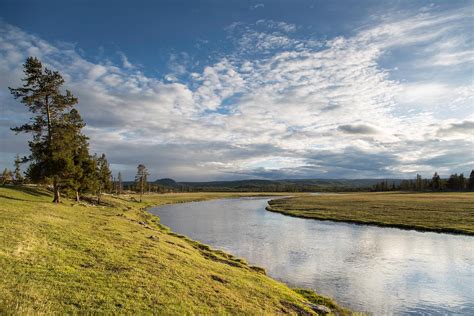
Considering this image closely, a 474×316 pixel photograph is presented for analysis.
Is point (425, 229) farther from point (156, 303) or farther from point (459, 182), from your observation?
point (459, 182)

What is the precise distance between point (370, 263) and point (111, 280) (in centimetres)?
2700

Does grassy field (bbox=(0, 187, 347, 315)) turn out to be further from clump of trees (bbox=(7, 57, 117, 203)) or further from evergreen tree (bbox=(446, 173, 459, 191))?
evergreen tree (bbox=(446, 173, 459, 191))

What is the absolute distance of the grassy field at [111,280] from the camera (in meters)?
12.7

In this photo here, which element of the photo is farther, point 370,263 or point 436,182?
point 436,182

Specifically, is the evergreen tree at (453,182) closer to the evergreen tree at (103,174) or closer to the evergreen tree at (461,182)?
the evergreen tree at (461,182)

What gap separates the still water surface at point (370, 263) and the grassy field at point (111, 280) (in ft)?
15.1

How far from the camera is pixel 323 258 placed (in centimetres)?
3428

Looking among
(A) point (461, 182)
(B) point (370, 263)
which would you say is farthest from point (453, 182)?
(B) point (370, 263)

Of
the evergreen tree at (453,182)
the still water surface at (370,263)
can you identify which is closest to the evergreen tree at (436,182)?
the evergreen tree at (453,182)

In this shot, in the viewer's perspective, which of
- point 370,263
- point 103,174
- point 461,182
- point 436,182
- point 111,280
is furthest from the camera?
point 436,182

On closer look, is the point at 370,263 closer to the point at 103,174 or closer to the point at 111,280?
the point at 111,280

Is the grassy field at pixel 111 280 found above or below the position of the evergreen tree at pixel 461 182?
below

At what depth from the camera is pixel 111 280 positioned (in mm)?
15523

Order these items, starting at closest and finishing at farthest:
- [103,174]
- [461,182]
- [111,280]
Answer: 1. [111,280]
2. [103,174]
3. [461,182]
